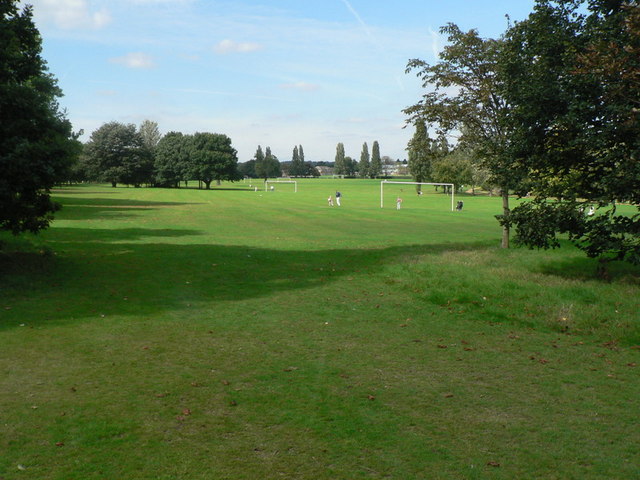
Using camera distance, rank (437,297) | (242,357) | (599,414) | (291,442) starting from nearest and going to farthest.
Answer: (291,442)
(599,414)
(242,357)
(437,297)

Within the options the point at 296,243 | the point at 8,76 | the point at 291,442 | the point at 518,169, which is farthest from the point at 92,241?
the point at 291,442

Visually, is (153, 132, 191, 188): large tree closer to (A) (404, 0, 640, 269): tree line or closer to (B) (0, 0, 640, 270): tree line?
(B) (0, 0, 640, 270): tree line

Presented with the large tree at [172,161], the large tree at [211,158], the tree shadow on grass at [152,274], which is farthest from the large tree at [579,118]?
the large tree at [172,161]

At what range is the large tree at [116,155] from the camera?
115m

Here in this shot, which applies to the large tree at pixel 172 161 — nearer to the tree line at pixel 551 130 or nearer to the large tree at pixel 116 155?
the large tree at pixel 116 155

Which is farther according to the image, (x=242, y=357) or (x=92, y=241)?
(x=92, y=241)

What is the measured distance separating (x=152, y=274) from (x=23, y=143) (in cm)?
544

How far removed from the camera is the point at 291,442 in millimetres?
6195

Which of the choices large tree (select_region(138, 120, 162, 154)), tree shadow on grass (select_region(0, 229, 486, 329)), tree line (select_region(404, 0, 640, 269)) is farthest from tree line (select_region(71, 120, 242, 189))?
tree line (select_region(404, 0, 640, 269))

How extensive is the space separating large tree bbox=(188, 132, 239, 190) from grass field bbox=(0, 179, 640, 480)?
322ft

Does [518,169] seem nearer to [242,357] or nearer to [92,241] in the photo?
[242,357]

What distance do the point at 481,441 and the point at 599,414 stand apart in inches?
78.0

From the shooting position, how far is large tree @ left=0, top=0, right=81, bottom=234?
46.6 feet

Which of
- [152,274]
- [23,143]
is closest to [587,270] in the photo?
[152,274]
